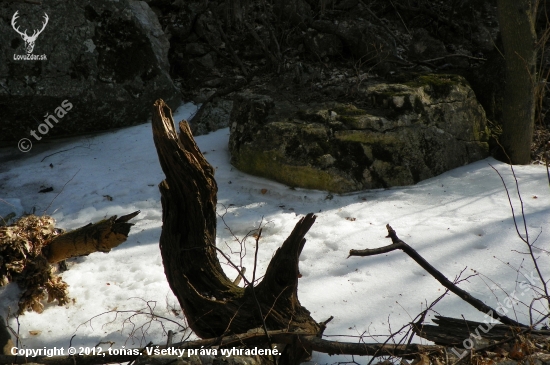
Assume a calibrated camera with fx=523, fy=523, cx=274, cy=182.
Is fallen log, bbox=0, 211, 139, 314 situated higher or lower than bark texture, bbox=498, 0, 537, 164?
lower

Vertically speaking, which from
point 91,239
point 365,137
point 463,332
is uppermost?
point 365,137

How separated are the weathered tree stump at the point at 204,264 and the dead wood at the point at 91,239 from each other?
1.29 ft

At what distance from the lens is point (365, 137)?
4840mm

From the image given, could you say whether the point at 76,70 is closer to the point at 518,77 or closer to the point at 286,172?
the point at 286,172

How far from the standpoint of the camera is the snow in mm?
3164

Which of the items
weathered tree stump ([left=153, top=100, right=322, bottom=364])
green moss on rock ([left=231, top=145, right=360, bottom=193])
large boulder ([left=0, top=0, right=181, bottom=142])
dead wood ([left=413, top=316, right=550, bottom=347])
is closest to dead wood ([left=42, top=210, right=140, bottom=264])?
weathered tree stump ([left=153, top=100, right=322, bottom=364])

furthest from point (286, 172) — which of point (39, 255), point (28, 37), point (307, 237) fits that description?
point (28, 37)

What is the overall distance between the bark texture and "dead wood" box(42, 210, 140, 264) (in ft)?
12.4

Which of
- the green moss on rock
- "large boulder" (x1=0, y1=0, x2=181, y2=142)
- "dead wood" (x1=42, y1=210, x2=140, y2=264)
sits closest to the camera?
"dead wood" (x1=42, y1=210, x2=140, y2=264)

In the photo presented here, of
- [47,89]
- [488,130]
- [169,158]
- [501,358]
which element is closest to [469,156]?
[488,130]

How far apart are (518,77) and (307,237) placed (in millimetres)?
2784

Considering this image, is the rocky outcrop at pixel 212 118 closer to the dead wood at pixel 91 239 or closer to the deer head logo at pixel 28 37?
the deer head logo at pixel 28 37

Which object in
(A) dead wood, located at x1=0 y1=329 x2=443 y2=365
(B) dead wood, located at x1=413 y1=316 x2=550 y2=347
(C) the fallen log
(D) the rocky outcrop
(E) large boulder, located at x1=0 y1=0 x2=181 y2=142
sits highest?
(E) large boulder, located at x1=0 y1=0 x2=181 y2=142

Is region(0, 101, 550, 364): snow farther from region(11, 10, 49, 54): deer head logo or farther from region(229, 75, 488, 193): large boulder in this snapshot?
region(11, 10, 49, 54): deer head logo
